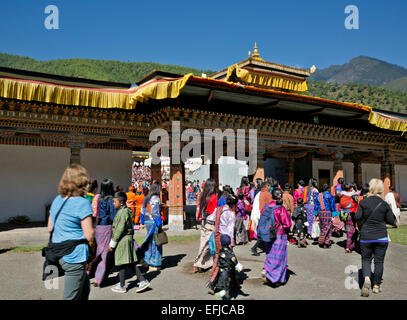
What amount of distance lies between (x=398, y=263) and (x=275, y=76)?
12876 millimetres

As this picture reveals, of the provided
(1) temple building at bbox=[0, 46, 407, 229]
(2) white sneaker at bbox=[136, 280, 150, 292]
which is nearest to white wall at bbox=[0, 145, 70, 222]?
(1) temple building at bbox=[0, 46, 407, 229]

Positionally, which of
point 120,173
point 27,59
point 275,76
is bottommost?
point 120,173

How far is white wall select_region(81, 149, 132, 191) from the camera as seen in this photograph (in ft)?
46.0

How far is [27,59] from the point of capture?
87812mm

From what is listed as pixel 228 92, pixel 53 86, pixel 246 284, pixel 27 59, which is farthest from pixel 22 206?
pixel 27 59

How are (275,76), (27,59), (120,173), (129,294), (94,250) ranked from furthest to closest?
(27,59), (275,76), (120,173), (94,250), (129,294)

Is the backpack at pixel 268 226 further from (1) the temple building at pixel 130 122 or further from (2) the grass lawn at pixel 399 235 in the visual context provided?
(1) the temple building at pixel 130 122

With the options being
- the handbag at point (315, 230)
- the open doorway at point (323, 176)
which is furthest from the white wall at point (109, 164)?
the open doorway at point (323, 176)

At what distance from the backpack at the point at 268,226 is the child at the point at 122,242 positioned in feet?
6.59

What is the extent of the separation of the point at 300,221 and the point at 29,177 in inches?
414

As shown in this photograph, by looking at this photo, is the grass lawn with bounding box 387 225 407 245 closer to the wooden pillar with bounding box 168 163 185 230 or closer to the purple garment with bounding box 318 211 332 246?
the purple garment with bounding box 318 211 332 246

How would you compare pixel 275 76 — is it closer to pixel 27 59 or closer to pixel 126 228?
pixel 126 228

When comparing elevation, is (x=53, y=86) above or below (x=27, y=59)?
below

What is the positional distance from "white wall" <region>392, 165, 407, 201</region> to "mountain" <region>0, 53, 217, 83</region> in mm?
63066
